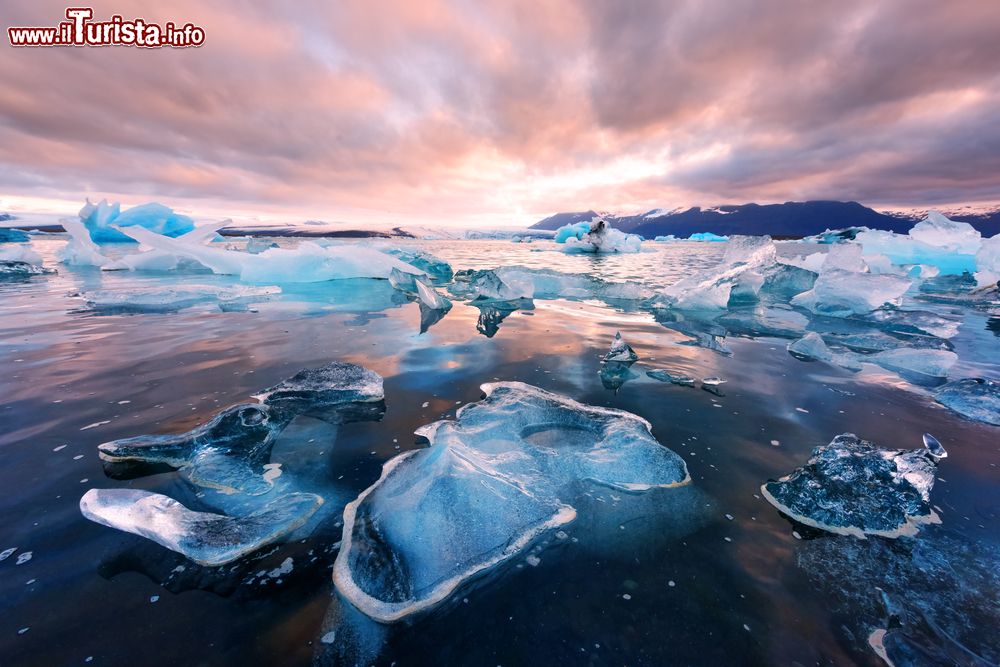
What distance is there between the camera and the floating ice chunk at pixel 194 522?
1734 millimetres

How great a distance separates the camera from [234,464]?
2381mm

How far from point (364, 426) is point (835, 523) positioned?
2.90 m

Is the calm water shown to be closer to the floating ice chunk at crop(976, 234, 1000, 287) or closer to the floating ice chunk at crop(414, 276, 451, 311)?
the floating ice chunk at crop(414, 276, 451, 311)

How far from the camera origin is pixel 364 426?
2.89 meters

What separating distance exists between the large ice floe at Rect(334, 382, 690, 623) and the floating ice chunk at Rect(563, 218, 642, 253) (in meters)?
27.2

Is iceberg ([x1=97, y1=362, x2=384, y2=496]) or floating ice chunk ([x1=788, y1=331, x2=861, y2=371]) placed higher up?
floating ice chunk ([x1=788, y1=331, x2=861, y2=371])

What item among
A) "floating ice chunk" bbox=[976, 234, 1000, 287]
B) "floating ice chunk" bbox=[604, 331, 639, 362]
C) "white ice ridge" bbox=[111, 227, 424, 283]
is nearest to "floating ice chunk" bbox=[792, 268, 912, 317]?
"floating ice chunk" bbox=[604, 331, 639, 362]

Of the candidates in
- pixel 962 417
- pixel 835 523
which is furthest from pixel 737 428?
pixel 962 417

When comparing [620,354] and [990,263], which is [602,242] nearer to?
[990,263]

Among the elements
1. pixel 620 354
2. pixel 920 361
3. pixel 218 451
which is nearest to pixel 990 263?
pixel 920 361

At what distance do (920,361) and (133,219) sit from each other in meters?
35.2

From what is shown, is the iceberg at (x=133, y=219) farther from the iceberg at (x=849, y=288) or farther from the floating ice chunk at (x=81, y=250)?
the iceberg at (x=849, y=288)

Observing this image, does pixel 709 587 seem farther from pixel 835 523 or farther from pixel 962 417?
pixel 962 417

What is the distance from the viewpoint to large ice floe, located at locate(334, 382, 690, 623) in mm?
1659
